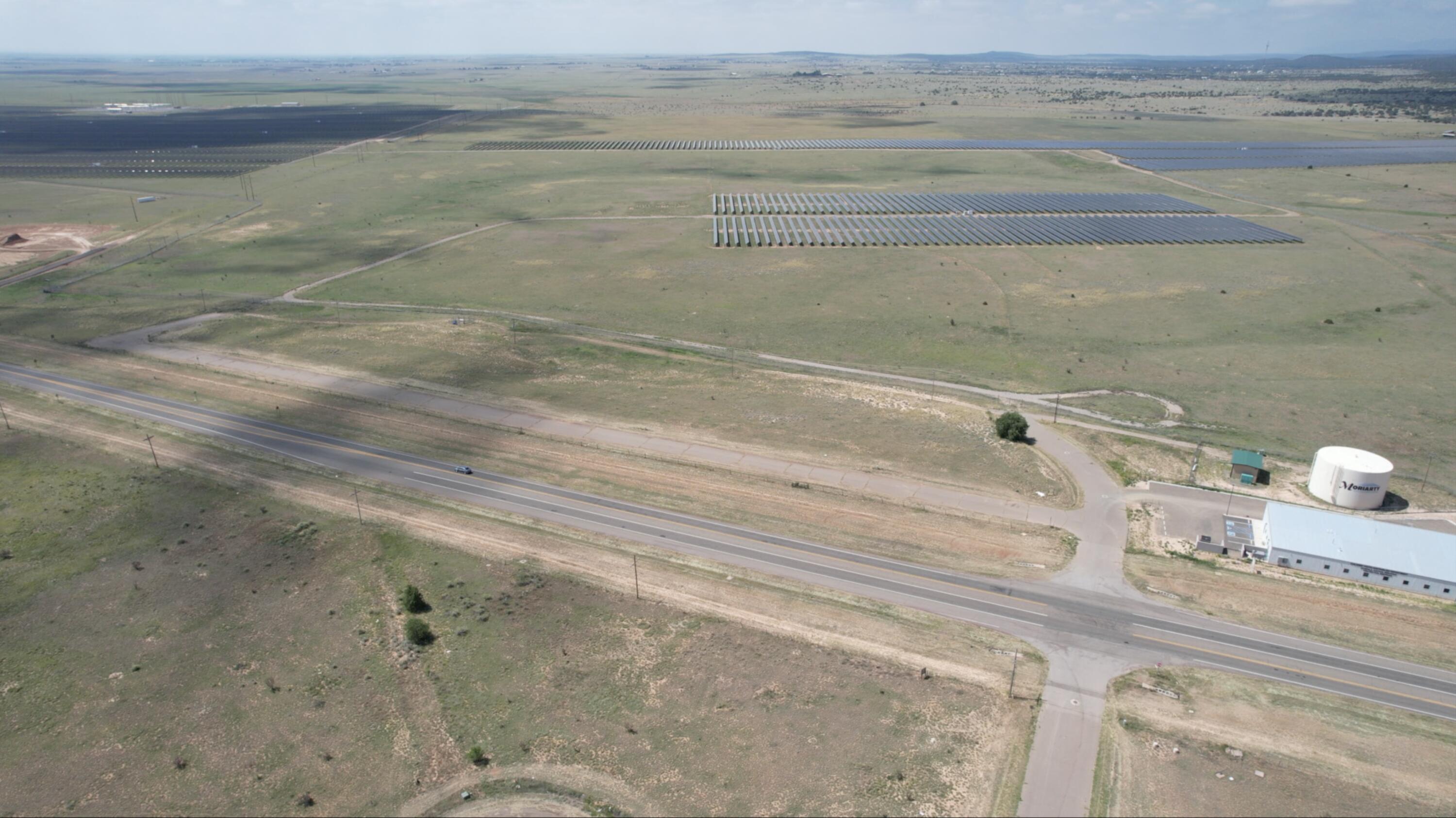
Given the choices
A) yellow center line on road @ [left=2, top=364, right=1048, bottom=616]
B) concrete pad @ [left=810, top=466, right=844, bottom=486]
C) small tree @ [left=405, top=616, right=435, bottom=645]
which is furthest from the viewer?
concrete pad @ [left=810, top=466, right=844, bottom=486]

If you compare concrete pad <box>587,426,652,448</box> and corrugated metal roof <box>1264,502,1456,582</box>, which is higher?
corrugated metal roof <box>1264,502,1456,582</box>

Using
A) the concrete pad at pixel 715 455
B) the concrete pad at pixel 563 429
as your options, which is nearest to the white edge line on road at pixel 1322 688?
the concrete pad at pixel 715 455

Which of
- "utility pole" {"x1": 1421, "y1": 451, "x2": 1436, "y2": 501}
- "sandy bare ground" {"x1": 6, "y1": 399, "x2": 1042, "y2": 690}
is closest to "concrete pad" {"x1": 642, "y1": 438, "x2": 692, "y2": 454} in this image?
"sandy bare ground" {"x1": 6, "y1": 399, "x2": 1042, "y2": 690}

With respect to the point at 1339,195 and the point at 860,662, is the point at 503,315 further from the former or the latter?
the point at 1339,195

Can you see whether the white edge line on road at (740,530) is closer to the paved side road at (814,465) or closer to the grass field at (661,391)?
the paved side road at (814,465)

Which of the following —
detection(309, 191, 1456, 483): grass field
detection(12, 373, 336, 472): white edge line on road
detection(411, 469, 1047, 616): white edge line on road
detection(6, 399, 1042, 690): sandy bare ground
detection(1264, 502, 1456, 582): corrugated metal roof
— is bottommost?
detection(6, 399, 1042, 690): sandy bare ground

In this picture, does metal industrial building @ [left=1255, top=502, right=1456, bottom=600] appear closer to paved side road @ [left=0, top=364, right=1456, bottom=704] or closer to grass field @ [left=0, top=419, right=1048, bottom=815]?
paved side road @ [left=0, top=364, right=1456, bottom=704]

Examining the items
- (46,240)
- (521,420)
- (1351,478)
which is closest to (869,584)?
(521,420)

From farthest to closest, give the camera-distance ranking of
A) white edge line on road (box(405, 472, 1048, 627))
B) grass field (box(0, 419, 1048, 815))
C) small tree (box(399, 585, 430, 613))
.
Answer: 1. small tree (box(399, 585, 430, 613))
2. white edge line on road (box(405, 472, 1048, 627))
3. grass field (box(0, 419, 1048, 815))
